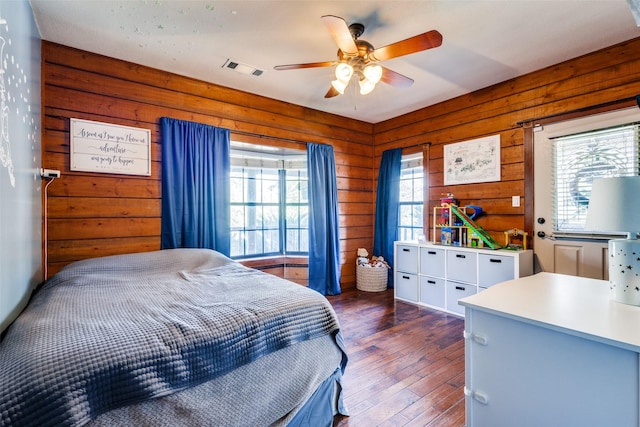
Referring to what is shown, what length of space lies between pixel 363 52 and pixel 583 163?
2146 millimetres

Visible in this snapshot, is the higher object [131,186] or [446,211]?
[131,186]

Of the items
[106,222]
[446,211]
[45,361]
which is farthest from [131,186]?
[446,211]

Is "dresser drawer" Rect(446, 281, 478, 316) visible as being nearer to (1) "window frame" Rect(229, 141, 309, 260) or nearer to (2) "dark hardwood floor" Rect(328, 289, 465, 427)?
(2) "dark hardwood floor" Rect(328, 289, 465, 427)

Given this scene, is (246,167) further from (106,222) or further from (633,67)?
(633,67)

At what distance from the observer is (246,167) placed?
143 inches

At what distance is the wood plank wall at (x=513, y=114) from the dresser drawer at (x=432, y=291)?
0.77 m

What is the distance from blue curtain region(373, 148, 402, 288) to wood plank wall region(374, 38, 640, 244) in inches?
13.5

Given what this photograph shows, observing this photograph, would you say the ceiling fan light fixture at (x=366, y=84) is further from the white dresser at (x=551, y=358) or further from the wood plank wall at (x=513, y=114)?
the white dresser at (x=551, y=358)

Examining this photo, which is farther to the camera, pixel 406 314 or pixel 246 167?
pixel 246 167

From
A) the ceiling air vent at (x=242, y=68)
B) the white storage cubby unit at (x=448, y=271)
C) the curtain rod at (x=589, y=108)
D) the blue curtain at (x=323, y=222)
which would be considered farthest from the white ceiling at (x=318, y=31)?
the white storage cubby unit at (x=448, y=271)

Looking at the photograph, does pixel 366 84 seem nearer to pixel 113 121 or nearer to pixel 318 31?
pixel 318 31

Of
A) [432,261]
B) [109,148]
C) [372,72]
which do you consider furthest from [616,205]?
[109,148]

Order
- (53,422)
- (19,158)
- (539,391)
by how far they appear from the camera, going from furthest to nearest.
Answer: (19,158) → (539,391) → (53,422)

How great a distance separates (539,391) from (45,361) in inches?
67.8
